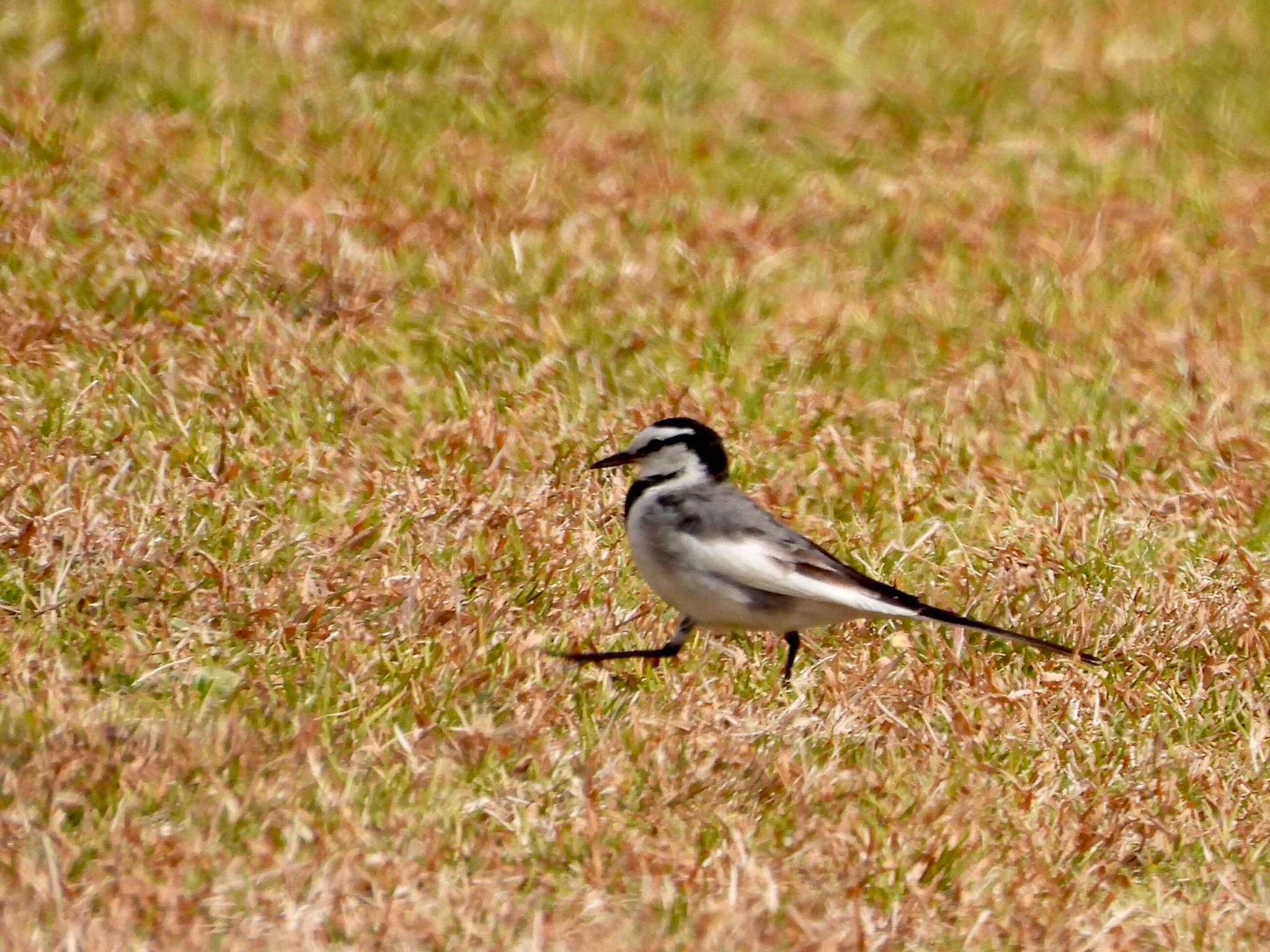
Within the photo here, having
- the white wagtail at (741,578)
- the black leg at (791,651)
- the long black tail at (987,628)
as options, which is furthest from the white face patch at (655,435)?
the long black tail at (987,628)

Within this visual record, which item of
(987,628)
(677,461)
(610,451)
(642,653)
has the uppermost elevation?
(677,461)

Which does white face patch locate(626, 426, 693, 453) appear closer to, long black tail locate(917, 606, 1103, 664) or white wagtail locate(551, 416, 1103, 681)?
white wagtail locate(551, 416, 1103, 681)

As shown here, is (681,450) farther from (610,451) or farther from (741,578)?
(610,451)

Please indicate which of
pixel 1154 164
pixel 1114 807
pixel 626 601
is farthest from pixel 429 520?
pixel 1154 164

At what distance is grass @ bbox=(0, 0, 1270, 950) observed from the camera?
4.65 meters

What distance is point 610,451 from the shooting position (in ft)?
23.6

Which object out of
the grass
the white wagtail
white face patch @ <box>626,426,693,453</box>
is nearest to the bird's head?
white face patch @ <box>626,426,693,453</box>

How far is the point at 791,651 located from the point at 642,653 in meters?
0.44

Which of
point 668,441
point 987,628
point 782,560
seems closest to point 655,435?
point 668,441

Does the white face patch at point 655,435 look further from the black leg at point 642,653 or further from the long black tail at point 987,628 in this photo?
the long black tail at point 987,628

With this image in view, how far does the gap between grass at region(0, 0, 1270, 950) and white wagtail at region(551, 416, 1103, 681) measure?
17 centimetres

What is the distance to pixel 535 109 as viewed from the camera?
1005 centimetres

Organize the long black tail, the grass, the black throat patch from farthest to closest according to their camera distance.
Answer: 1. the black throat patch
2. the long black tail
3. the grass

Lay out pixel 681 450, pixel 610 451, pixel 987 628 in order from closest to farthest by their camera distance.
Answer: pixel 987 628, pixel 681 450, pixel 610 451
